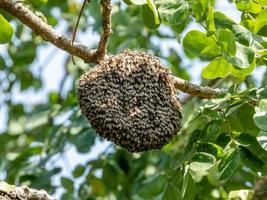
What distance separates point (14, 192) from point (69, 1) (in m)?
3.06

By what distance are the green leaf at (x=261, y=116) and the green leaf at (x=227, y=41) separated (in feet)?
0.63

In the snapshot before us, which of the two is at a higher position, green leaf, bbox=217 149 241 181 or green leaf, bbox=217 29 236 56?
green leaf, bbox=217 29 236 56

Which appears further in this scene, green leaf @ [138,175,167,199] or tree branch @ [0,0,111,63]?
green leaf @ [138,175,167,199]

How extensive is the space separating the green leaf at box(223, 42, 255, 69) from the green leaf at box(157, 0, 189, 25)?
0.19 meters

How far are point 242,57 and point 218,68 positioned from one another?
200mm

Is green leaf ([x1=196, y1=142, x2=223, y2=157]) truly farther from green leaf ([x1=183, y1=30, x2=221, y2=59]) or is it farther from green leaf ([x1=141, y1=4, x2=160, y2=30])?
green leaf ([x1=141, y1=4, x2=160, y2=30])

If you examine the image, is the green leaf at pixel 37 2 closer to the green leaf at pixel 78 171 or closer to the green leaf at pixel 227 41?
the green leaf at pixel 227 41

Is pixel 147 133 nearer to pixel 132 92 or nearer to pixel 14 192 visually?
pixel 132 92

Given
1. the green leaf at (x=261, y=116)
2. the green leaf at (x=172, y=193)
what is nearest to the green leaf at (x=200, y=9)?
the green leaf at (x=261, y=116)

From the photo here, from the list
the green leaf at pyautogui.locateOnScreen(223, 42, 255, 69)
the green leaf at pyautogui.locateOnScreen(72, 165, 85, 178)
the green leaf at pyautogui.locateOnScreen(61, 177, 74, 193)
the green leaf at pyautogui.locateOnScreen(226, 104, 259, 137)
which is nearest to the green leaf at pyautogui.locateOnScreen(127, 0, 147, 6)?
the green leaf at pyautogui.locateOnScreen(223, 42, 255, 69)

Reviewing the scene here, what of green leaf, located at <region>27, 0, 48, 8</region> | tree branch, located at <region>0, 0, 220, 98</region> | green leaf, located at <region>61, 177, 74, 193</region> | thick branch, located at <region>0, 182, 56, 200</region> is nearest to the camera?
thick branch, located at <region>0, 182, 56, 200</region>

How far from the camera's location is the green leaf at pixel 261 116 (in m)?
3.04

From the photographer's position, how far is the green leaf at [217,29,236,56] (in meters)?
3.03

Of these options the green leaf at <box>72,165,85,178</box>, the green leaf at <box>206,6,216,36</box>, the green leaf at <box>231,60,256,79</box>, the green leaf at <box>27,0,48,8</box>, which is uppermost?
the green leaf at <box>206,6,216,36</box>
